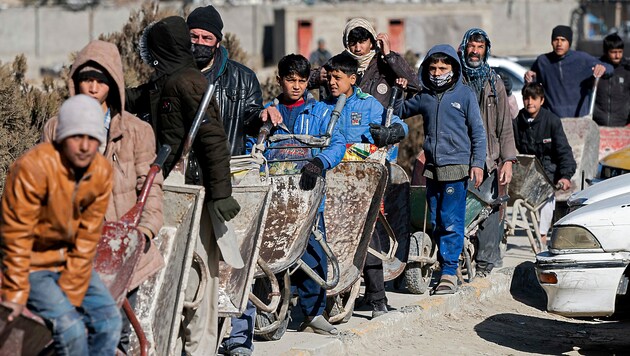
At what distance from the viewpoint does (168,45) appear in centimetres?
633

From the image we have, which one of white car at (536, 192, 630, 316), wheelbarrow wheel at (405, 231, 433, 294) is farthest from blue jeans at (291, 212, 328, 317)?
wheelbarrow wheel at (405, 231, 433, 294)

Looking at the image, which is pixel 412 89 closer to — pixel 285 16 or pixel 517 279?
pixel 517 279

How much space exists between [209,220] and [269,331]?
1166mm

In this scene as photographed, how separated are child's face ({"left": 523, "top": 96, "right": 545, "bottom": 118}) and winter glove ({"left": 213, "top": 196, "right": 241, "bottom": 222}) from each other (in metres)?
5.57

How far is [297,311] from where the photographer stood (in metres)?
8.89

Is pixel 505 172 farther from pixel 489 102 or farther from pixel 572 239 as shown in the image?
pixel 572 239

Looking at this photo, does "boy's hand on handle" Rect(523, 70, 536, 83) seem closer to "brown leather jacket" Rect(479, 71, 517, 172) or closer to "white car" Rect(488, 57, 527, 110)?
"brown leather jacket" Rect(479, 71, 517, 172)

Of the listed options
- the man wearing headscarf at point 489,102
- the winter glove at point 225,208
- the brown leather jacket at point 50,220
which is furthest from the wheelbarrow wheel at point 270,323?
the man wearing headscarf at point 489,102

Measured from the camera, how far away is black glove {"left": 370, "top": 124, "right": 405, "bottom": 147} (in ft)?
26.6

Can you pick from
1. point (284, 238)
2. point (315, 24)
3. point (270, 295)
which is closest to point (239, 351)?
point (270, 295)

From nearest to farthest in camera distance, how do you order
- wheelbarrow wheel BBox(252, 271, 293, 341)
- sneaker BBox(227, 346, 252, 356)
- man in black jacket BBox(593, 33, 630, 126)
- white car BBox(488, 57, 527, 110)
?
1. sneaker BBox(227, 346, 252, 356)
2. wheelbarrow wheel BBox(252, 271, 293, 341)
3. man in black jacket BBox(593, 33, 630, 126)
4. white car BBox(488, 57, 527, 110)

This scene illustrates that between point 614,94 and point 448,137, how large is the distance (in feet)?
18.5

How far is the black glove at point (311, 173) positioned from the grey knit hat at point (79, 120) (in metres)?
2.62

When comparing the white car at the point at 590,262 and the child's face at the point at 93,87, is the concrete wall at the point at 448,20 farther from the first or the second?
the child's face at the point at 93,87
